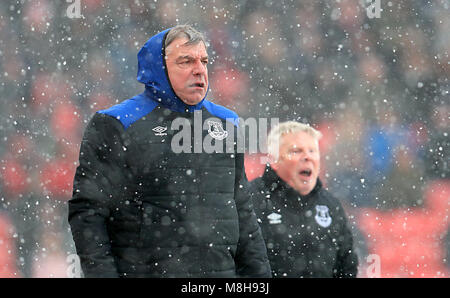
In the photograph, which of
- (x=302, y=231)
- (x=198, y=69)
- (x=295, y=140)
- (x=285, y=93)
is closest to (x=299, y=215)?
(x=302, y=231)

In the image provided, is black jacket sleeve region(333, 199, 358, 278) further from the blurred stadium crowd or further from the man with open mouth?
the blurred stadium crowd

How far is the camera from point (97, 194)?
214 centimetres

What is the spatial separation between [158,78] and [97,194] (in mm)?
453

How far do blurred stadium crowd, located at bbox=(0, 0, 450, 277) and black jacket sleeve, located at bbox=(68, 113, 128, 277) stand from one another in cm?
407

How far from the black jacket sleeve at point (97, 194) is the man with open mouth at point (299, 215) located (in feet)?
3.92

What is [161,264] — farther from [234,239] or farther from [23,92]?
[23,92]

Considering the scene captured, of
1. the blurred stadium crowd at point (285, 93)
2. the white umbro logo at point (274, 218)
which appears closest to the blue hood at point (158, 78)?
the white umbro logo at point (274, 218)

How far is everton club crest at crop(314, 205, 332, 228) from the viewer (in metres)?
3.32

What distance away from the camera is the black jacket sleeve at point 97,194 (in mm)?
2109

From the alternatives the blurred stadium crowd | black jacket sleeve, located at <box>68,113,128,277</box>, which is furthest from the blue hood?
the blurred stadium crowd

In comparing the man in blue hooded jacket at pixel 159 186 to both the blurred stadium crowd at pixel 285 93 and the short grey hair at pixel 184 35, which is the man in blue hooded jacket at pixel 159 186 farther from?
the blurred stadium crowd at pixel 285 93

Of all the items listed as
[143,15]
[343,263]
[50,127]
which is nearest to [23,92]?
[50,127]

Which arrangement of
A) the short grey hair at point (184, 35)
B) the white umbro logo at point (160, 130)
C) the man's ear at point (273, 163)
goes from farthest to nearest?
the man's ear at point (273, 163)
the short grey hair at point (184, 35)
the white umbro logo at point (160, 130)

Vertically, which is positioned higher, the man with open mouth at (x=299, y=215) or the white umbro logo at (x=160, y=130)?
the white umbro logo at (x=160, y=130)
